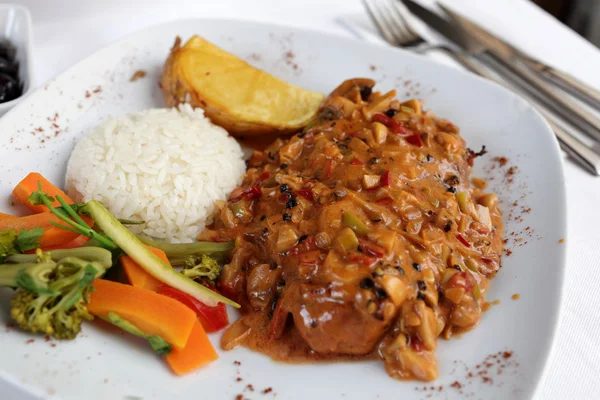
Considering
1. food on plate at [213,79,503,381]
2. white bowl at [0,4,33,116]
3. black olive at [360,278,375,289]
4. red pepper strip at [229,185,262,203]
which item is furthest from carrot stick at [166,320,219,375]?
white bowl at [0,4,33,116]

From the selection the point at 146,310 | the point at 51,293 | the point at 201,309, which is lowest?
the point at 201,309

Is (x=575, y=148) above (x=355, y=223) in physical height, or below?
above

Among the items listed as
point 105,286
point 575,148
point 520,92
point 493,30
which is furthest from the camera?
point 493,30

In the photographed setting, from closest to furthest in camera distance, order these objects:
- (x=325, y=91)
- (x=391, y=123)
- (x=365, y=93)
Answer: (x=391, y=123) → (x=365, y=93) → (x=325, y=91)

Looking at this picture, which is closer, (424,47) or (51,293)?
(51,293)

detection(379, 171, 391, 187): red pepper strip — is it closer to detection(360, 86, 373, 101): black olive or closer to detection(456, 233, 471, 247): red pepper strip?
detection(456, 233, 471, 247): red pepper strip

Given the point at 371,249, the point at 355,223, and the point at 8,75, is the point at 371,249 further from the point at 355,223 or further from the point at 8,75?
the point at 8,75

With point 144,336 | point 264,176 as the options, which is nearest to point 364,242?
point 264,176
